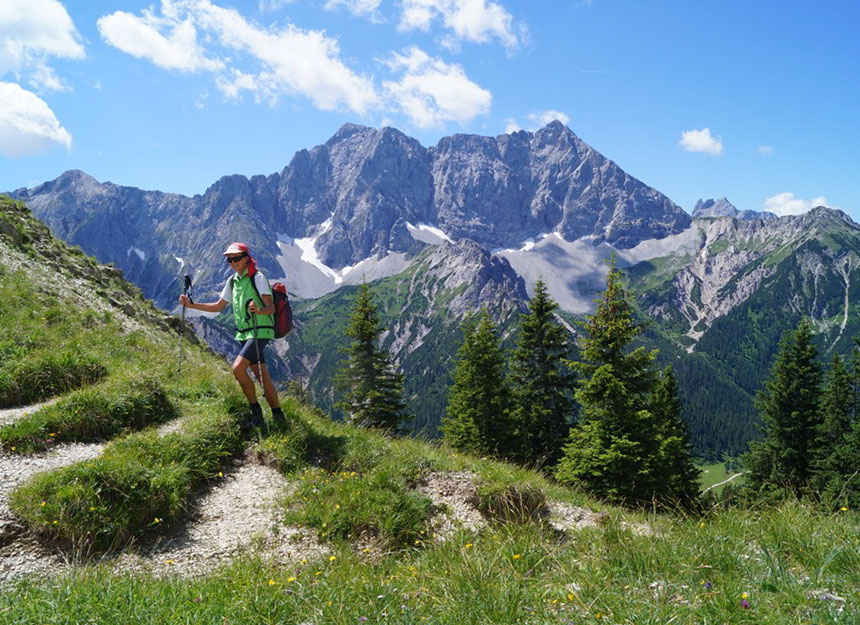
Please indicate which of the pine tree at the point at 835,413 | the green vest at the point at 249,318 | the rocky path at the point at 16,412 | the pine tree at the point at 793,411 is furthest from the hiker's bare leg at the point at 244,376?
the pine tree at the point at 793,411

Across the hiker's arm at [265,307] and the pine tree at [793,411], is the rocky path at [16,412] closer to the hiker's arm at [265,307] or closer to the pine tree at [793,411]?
Answer: the hiker's arm at [265,307]

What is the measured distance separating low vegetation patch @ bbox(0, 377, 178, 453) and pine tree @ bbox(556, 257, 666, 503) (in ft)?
50.5

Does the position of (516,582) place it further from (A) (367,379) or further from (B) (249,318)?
(A) (367,379)

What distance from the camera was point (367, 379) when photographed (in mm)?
32562

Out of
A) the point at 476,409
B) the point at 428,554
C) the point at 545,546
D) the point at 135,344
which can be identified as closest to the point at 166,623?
the point at 428,554

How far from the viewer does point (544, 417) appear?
1117 inches

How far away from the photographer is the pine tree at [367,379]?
3209 centimetres

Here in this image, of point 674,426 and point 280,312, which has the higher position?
point 280,312

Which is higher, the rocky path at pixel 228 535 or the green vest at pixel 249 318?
the green vest at pixel 249 318

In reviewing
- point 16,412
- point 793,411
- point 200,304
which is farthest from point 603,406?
point 793,411

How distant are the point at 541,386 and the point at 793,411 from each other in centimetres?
1928

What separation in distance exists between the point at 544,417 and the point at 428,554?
78.6 ft

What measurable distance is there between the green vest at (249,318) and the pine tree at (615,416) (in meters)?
14.5

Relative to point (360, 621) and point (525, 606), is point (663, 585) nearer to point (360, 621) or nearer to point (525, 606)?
point (525, 606)
